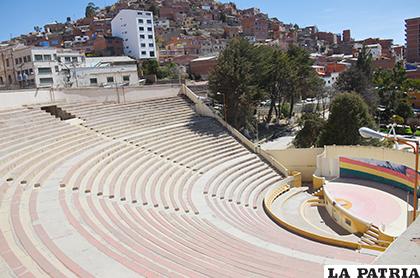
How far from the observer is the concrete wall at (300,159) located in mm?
21141

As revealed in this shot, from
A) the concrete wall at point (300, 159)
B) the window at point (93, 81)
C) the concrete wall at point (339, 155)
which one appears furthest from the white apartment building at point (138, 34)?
the concrete wall at point (339, 155)

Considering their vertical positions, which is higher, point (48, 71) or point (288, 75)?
point (48, 71)

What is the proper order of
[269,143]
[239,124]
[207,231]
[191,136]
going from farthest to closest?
[269,143], [239,124], [191,136], [207,231]

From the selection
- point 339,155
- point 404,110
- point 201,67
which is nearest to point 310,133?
point 339,155

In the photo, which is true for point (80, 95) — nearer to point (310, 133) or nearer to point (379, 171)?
point (310, 133)

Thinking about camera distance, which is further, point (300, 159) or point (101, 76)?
point (101, 76)

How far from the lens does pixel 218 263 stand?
716cm

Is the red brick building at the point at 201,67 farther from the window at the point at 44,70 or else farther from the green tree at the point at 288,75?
the window at the point at 44,70

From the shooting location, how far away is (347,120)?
884 inches

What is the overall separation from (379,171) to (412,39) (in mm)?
111794

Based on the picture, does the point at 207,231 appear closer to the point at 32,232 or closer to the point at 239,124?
the point at 32,232

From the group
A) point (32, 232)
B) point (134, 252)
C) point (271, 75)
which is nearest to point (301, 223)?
point (134, 252)

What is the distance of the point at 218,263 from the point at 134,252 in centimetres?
182

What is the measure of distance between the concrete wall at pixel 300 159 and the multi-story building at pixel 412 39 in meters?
108
